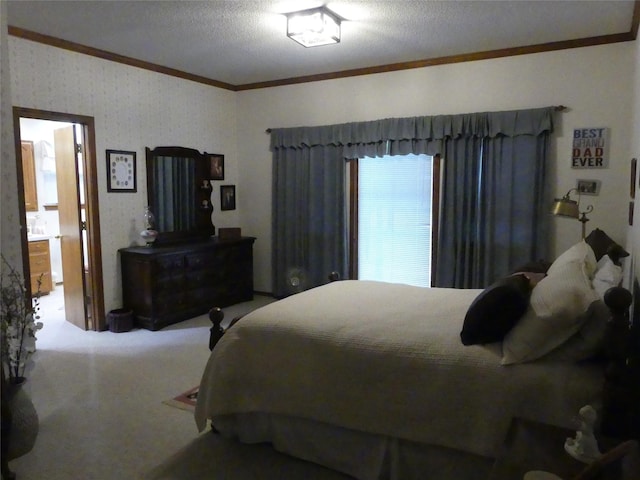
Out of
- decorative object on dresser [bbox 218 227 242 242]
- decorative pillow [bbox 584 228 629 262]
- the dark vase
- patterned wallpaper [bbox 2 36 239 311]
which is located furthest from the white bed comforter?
decorative object on dresser [bbox 218 227 242 242]

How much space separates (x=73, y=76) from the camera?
4.15 meters

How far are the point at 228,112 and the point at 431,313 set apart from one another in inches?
168

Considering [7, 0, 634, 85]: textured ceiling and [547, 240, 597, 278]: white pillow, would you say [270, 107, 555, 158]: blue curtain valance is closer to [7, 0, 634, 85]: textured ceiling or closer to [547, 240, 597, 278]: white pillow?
[7, 0, 634, 85]: textured ceiling

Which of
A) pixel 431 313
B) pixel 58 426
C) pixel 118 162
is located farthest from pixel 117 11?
pixel 431 313

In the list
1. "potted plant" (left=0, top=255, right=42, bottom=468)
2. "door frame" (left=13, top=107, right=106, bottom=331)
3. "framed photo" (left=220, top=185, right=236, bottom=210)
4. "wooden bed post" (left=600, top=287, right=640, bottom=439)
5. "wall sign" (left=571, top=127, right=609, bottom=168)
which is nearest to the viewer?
"wooden bed post" (left=600, top=287, right=640, bottom=439)

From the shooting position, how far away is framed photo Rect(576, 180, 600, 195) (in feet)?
13.3

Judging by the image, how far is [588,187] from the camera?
4.07m

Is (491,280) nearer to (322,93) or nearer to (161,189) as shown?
(322,93)

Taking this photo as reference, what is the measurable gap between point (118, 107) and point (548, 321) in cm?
430

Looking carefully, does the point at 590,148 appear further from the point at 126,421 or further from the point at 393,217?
the point at 126,421

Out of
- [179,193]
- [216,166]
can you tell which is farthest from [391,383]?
[216,166]

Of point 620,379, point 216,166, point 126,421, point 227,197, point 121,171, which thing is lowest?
point 126,421

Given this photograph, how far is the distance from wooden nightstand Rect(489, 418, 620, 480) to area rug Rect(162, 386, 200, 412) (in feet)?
6.23

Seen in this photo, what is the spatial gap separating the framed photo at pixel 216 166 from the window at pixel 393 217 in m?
1.69
